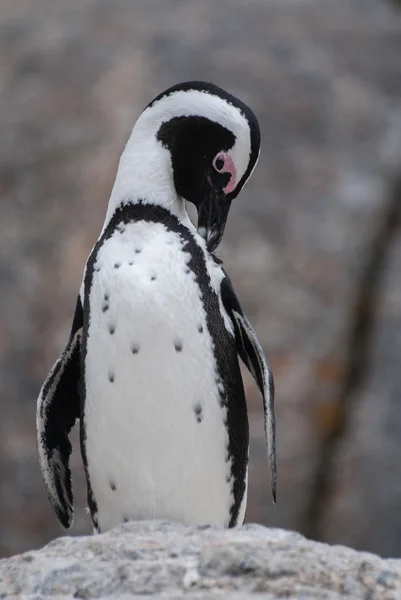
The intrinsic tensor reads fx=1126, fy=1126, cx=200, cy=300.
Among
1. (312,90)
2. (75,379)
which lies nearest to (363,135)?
(312,90)

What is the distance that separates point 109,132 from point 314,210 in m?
0.90

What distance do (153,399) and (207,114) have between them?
0.57m

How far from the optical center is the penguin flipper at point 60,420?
2186 mm

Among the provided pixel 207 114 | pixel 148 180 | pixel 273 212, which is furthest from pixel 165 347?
pixel 273 212

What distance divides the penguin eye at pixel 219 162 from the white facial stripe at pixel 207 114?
0.02 metres

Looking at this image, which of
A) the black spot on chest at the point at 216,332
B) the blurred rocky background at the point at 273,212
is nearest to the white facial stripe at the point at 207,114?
the black spot on chest at the point at 216,332

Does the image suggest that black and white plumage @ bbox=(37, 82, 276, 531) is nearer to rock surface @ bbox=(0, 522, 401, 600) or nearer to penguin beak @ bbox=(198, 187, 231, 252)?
penguin beak @ bbox=(198, 187, 231, 252)

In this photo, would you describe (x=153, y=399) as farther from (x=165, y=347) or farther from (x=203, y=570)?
(x=203, y=570)

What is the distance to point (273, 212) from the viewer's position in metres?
4.29

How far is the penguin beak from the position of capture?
84.5 inches

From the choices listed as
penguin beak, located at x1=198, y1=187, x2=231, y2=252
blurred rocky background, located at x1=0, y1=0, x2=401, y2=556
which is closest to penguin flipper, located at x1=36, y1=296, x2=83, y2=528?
penguin beak, located at x1=198, y1=187, x2=231, y2=252

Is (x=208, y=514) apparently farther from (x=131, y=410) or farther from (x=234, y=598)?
(x=234, y=598)

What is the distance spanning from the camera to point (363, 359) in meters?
4.09

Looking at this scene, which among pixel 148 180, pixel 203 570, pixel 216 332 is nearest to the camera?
pixel 203 570
